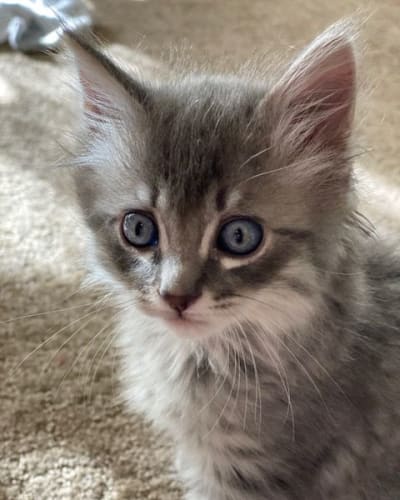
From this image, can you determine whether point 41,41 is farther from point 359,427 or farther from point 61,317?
point 359,427

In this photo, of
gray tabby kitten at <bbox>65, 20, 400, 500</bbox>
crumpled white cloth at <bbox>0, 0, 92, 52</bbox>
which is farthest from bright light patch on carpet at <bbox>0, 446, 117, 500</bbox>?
crumpled white cloth at <bbox>0, 0, 92, 52</bbox>

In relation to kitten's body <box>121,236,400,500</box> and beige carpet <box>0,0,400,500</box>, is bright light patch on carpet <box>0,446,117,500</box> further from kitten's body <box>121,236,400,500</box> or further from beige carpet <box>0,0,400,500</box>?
kitten's body <box>121,236,400,500</box>

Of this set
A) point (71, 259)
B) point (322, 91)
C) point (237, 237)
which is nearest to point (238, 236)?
point (237, 237)

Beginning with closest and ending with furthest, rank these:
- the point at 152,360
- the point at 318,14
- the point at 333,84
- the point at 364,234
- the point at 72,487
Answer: the point at 333,84 < the point at 364,234 < the point at 152,360 < the point at 72,487 < the point at 318,14

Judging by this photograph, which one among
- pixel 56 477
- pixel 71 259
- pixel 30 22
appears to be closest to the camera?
pixel 56 477

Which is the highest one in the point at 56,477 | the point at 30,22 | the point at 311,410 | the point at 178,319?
the point at 30,22

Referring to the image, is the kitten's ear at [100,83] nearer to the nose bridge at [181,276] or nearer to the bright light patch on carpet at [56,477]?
the nose bridge at [181,276]

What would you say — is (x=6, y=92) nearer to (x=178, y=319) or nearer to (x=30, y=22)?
(x=30, y=22)

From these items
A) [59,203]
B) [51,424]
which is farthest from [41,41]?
[51,424]
